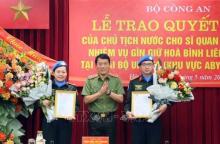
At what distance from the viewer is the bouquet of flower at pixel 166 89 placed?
15.3ft

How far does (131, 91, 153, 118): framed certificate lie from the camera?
4691 mm

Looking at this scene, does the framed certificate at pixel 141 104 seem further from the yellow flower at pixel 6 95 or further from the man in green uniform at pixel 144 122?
the yellow flower at pixel 6 95

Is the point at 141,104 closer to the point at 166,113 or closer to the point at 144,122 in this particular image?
the point at 144,122

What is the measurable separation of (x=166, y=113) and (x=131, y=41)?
39.2 inches

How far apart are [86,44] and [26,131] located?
1.31 m

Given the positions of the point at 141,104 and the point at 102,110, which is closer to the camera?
the point at 141,104

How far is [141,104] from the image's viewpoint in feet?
15.5

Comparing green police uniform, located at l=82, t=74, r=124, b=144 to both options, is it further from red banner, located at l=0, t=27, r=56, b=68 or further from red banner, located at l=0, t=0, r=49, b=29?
red banner, located at l=0, t=0, r=49, b=29

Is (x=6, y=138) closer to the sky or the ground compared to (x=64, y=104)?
closer to the ground

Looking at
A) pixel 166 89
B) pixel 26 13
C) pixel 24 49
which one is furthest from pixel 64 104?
pixel 26 13

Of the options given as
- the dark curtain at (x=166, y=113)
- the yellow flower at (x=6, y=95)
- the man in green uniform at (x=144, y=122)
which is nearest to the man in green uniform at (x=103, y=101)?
the man in green uniform at (x=144, y=122)

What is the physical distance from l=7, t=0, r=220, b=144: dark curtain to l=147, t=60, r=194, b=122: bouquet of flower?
0.93m

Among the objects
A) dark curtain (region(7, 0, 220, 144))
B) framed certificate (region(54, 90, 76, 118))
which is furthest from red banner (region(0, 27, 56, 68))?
framed certificate (region(54, 90, 76, 118))

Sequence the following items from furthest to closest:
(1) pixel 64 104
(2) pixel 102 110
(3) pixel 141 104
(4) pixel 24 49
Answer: (4) pixel 24 49, (2) pixel 102 110, (3) pixel 141 104, (1) pixel 64 104
